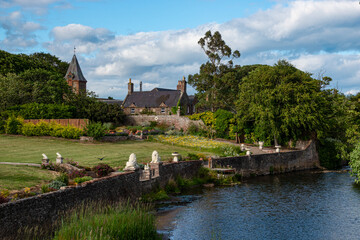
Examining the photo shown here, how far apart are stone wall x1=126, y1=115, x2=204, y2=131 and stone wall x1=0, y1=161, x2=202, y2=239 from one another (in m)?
31.0

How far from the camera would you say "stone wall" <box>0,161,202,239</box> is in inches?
420

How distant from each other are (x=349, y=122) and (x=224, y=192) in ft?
75.4

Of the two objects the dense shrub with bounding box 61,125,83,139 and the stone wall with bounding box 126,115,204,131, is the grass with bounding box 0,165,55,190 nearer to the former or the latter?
the dense shrub with bounding box 61,125,83,139

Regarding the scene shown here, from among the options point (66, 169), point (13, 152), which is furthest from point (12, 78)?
point (66, 169)

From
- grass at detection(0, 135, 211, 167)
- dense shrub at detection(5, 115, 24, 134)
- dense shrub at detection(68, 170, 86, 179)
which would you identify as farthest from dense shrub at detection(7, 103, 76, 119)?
dense shrub at detection(68, 170, 86, 179)

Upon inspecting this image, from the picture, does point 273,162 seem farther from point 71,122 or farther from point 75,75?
point 75,75

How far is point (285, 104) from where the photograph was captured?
39.7m

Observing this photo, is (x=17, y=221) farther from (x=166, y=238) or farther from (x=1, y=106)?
(x=1, y=106)

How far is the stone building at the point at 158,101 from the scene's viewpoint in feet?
230

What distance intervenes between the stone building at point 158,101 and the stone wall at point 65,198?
47.5 m

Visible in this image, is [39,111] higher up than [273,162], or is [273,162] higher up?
[39,111]

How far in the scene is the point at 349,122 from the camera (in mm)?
41031

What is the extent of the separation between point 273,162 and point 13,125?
28.9 m

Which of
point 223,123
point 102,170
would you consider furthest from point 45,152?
point 223,123
